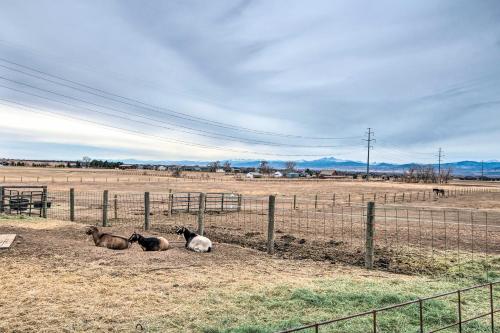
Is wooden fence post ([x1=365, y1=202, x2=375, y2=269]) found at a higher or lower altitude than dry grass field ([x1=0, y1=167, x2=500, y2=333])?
higher

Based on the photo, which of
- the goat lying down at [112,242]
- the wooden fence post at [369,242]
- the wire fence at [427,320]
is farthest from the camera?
the goat lying down at [112,242]

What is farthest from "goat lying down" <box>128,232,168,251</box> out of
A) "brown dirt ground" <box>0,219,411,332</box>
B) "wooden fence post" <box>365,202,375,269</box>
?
"wooden fence post" <box>365,202,375,269</box>

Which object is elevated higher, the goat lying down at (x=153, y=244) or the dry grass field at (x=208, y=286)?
the goat lying down at (x=153, y=244)

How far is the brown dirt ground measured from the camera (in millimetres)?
6258

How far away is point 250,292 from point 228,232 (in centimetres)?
905

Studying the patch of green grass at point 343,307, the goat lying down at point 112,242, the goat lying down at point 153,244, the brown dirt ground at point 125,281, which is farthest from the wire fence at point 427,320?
the goat lying down at point 112,242

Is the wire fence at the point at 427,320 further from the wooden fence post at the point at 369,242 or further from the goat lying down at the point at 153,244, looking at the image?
the goat lying down at the point at 153,244

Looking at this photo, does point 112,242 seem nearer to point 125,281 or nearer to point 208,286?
point 125,281

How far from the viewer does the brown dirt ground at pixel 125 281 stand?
6.26m

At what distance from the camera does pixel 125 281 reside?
834 cm

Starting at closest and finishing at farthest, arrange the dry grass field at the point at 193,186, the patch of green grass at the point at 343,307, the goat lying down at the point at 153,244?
1. the patch of green grass at the point at 343,307
2. the goat lying down at the point at 153,244
3. the dry grass field at the point at 193,186

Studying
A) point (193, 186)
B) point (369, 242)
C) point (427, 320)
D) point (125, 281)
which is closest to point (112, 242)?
point (125, 281)

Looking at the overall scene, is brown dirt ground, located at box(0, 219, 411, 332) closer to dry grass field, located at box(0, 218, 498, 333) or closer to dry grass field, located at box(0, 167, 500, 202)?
dry grass field, located at box(0, 218, 498, 333)

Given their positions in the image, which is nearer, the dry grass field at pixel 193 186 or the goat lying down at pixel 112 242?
the goat lying down at pixel 112 242
